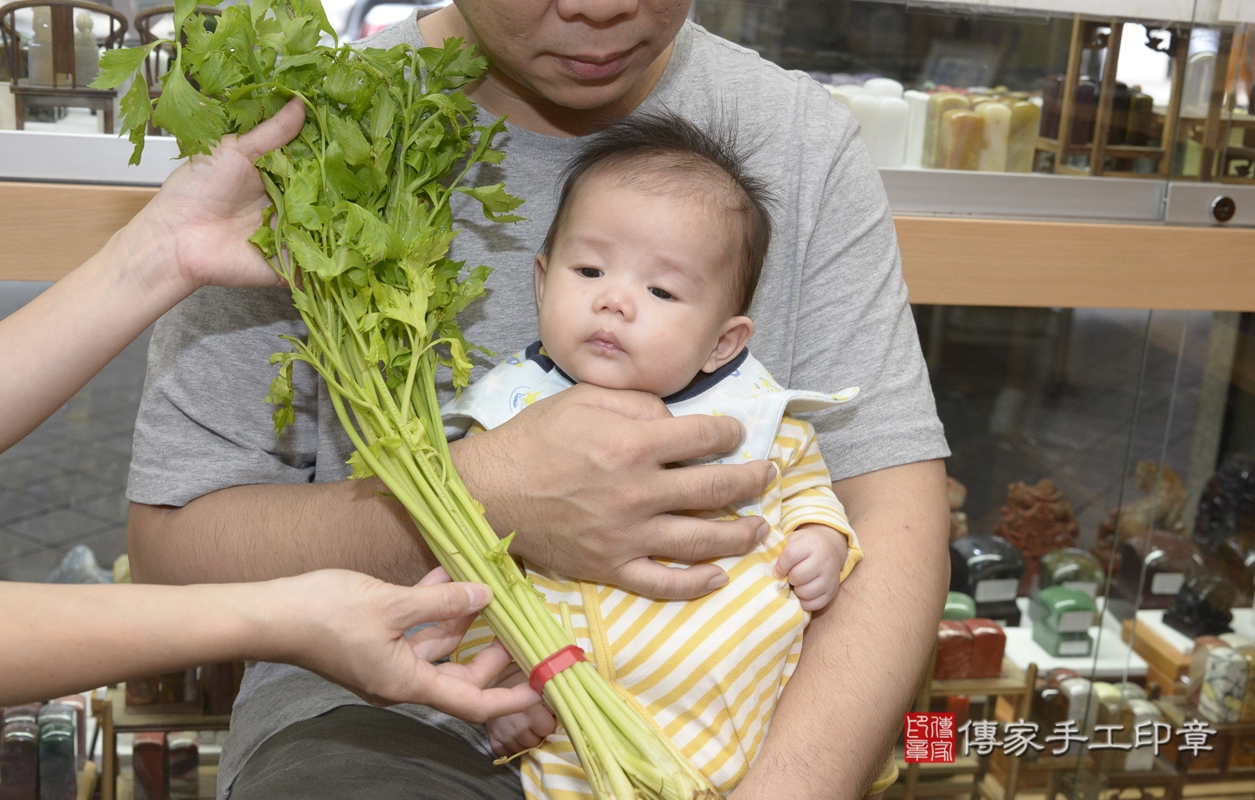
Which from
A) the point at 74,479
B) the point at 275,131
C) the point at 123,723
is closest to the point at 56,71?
the point at 74,479

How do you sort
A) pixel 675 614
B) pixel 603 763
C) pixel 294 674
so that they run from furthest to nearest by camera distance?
pixel 294 674 < pixel 675 614 < pixel 603 763

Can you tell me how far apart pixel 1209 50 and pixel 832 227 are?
121 centimetres

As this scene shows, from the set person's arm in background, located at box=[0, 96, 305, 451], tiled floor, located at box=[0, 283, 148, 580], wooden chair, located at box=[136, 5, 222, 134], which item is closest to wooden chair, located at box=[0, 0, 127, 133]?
wooden chair, located at box=[136, 5, 222, 134]

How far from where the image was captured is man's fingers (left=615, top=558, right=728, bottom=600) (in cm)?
110

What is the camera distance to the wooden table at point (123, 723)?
1933mm

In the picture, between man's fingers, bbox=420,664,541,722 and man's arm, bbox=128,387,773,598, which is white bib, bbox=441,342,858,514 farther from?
man's fingers, bbox=420,664,541,722

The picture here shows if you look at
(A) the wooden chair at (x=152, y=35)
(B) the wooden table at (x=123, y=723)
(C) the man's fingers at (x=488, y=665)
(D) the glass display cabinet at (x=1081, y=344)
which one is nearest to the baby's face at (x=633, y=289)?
(C) the man's fingers at (x=488, y=665)

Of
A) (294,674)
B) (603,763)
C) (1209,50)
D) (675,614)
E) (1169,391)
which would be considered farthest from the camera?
(1169,391)

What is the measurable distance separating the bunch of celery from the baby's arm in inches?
9.9

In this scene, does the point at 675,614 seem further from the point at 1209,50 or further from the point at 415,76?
the point at 1209,50

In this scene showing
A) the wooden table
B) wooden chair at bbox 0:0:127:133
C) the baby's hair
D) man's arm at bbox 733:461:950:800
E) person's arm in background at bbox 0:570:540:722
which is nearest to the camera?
person's arm in background at bbox 0:570:540:722

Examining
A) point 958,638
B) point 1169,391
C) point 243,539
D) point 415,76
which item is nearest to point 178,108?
point 415,76

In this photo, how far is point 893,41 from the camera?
6.89 feet

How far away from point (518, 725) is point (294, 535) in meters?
0.34
